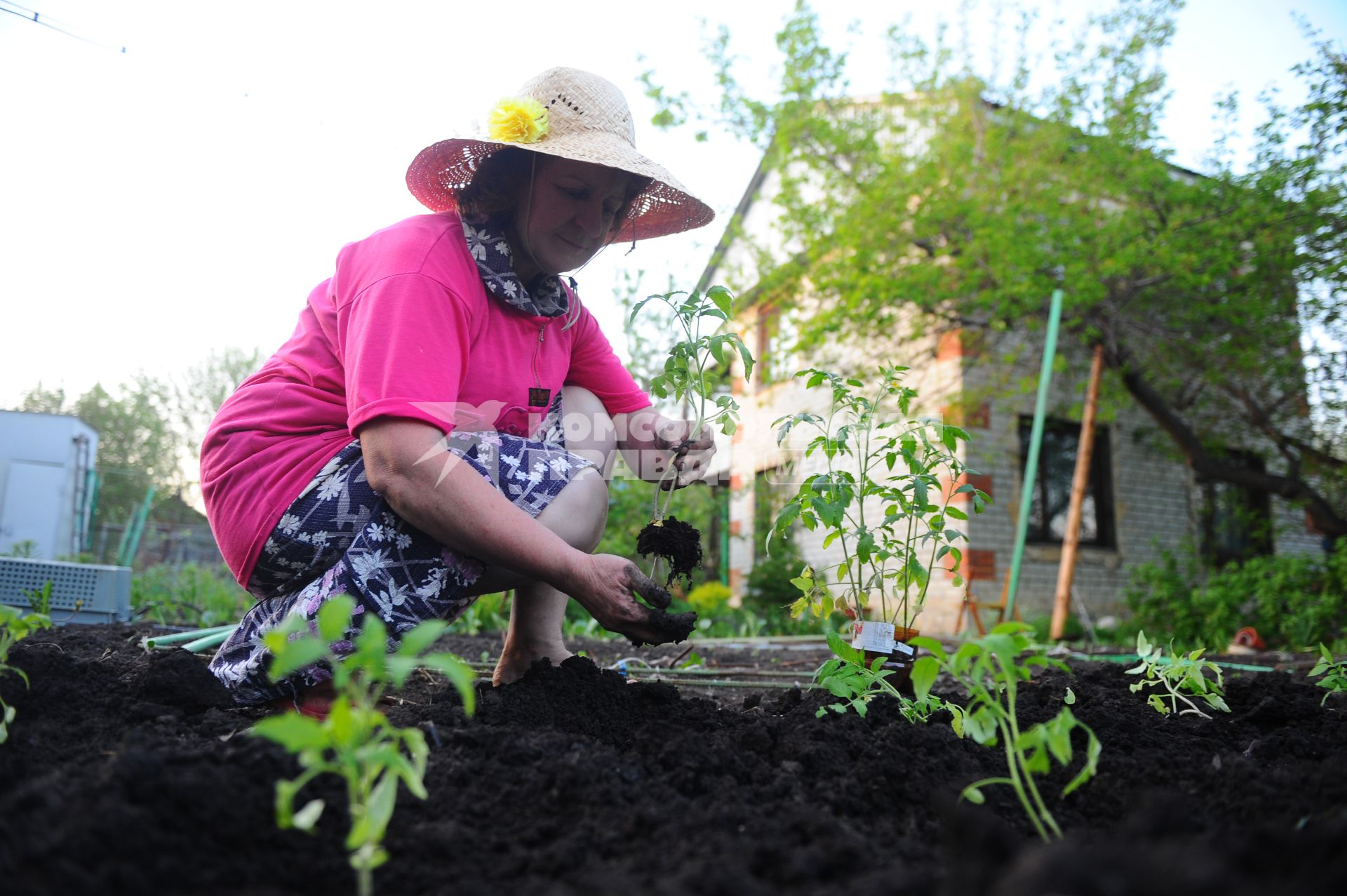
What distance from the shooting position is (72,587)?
12.8ft

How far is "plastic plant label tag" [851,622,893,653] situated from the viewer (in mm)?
1812

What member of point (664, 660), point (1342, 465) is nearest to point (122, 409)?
point (664, 660)

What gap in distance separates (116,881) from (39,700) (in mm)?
1011

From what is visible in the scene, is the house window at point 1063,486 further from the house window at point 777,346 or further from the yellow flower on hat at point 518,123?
the yellow flower on hat at point 518,123

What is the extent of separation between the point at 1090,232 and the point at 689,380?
666cm

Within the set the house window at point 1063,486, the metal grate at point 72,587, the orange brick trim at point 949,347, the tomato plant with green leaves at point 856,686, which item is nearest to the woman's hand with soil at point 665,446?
the tomato plant with green leaves at point 856,686

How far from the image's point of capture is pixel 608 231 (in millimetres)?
2240

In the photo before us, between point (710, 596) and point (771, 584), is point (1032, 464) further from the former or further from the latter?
point (710, 596)

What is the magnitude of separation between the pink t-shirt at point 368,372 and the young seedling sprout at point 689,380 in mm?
367

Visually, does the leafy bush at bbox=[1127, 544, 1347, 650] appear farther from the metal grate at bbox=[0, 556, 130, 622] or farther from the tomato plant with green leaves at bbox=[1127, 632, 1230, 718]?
the metal grate at bbox=[0, 556, 130, 622]

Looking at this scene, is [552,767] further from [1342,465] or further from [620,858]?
[1342,465]

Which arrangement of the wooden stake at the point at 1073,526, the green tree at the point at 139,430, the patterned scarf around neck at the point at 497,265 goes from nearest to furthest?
the patterned scarf around neck at the point at 497,265 < the wooden stake at the point at 1073,526 < the green tree at the point at 139,430

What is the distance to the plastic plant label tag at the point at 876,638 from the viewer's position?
1.81 m

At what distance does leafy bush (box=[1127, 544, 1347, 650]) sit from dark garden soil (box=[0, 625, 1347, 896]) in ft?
18.9
